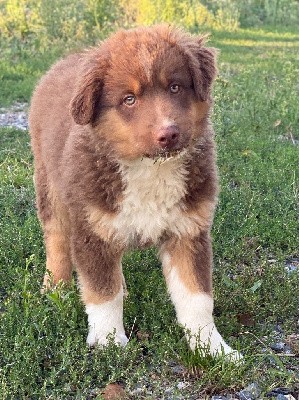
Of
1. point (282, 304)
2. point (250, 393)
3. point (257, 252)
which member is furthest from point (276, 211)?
point (250, 393)

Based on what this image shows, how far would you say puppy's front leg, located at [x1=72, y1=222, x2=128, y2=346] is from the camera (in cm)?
421

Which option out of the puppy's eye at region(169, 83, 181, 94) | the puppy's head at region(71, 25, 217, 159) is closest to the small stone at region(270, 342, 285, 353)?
the puppy's head at region(71, 25, 217, 159)

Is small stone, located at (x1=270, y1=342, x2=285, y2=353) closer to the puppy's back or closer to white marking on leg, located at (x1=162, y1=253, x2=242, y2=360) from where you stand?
white marking on leg, located at (x1=162, y1=253, x2=242, y2=360)

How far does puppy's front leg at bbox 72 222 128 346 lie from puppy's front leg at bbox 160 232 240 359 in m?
0.35

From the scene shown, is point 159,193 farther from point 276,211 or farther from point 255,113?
point 255,113

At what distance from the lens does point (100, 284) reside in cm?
424

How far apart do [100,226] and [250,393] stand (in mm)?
1226

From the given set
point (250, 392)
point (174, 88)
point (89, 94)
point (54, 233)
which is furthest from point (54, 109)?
point (250, 392)

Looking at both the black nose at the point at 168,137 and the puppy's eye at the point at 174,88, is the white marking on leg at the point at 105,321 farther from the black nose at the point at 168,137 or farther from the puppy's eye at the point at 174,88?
the puppy's eye at the point at 174,88

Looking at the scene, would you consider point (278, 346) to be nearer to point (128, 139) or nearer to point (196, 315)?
point (196, 315)

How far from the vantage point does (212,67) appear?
164 inches

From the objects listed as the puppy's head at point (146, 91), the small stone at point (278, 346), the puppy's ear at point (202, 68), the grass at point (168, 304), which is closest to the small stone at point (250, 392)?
the grass at point (168, 304)

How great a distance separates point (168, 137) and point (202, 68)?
653 millimetres

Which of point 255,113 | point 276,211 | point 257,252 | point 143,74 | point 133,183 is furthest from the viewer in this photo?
point 255,113
